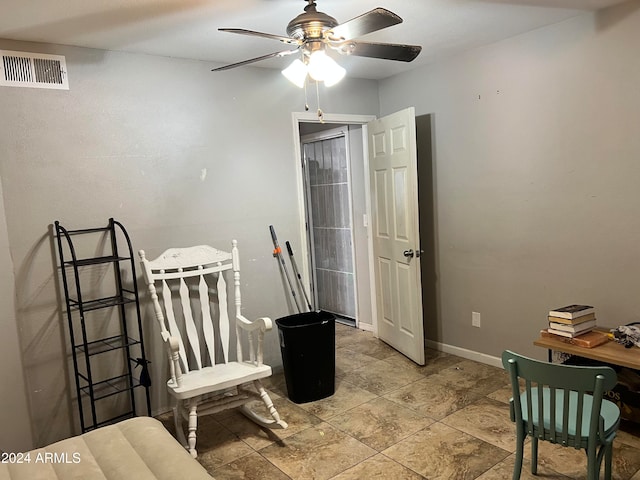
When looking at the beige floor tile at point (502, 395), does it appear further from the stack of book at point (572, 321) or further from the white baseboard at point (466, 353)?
the stack of book at point (572, 321)

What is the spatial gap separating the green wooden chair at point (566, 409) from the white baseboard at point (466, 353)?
156 cm

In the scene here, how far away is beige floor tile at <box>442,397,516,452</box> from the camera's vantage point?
104 inches

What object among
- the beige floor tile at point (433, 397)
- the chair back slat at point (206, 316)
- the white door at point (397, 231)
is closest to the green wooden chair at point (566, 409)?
the beige floor tile at point (433, 397)

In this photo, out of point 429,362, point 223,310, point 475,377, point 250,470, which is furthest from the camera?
point 429,362

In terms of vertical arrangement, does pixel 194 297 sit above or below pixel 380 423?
above

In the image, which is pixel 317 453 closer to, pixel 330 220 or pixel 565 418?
pixel 565 418

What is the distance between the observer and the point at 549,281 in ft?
10.7

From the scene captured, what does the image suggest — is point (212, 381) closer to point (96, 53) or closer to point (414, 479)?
point (414, 479)

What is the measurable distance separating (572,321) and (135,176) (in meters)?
2.77

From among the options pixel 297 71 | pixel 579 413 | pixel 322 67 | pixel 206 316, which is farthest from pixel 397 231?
pixel 579 413

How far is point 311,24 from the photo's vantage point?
2014 mm

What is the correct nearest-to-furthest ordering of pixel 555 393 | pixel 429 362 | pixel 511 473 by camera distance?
pixel 555 393, pixel 511 473, pixel 429 362

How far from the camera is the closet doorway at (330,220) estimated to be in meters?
4.78

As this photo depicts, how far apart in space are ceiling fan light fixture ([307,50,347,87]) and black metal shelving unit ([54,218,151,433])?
153 cm
